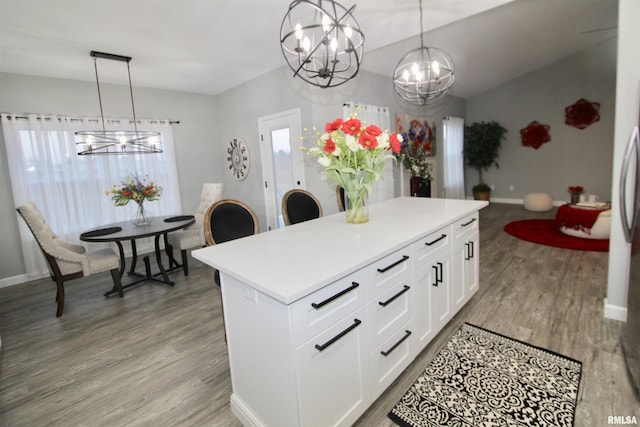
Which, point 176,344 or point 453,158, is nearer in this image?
point 176,344

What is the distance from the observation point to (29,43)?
3.03 meters

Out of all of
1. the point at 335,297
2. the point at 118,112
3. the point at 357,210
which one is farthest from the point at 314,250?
the point at 118,112

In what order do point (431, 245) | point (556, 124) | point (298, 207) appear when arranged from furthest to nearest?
point (556, 124)
point (298, 207)
point (431, 245)

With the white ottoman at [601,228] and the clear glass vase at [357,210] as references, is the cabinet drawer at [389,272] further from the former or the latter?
the white ottoman at [601,228]

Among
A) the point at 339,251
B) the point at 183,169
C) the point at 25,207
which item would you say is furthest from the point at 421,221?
the point at 183,169

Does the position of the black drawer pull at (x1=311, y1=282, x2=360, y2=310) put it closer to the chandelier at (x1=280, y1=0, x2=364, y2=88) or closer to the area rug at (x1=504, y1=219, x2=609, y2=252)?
the chandelier at (x1=280, y1=0, x2=364, y2=88)

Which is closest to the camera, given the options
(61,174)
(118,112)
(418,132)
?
(61,174)

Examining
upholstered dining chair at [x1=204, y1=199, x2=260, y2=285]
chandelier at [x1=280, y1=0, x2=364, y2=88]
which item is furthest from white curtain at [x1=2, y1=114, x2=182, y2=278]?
upholstered dining chair at [x1=204, y1=199, x2=260, y2=285]

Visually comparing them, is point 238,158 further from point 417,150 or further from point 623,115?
point 623,115

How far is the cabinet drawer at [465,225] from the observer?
7.58 ft

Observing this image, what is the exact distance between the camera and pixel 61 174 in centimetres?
414

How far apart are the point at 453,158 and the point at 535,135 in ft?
5.97

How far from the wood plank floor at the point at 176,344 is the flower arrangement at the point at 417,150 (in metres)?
2.19

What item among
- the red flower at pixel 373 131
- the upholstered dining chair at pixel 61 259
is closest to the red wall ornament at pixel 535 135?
the red flower at pixel 373 131
